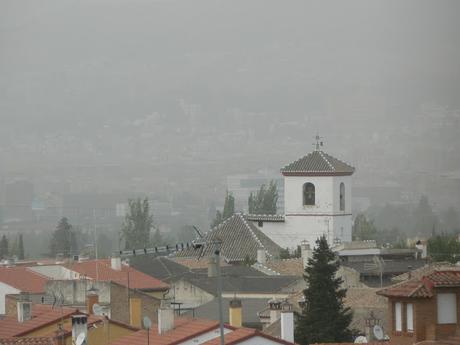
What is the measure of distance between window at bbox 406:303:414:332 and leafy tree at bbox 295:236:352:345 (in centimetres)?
917

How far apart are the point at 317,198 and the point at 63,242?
23.8m

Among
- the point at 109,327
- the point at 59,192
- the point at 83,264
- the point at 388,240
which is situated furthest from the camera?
the point at 59,192

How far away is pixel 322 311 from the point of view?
108 ft

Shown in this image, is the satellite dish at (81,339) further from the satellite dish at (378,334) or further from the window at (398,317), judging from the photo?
the window at (398,317)

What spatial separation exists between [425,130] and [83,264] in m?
93.2

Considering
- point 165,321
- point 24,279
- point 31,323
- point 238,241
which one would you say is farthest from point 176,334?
point 238,241

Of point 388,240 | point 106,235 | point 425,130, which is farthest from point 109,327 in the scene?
point 425,130

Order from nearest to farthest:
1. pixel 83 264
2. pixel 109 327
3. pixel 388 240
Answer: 1. pixel 109 327
2. pixel 83 264
3. pixel 388 240

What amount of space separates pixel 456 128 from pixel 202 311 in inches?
3604

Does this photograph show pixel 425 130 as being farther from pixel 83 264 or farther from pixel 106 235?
pixel 83 264

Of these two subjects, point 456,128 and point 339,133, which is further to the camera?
point 339,133

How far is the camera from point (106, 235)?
101188mm

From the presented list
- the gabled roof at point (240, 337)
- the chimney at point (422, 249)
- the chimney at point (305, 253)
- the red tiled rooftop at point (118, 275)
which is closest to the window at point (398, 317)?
the gabled roof at point (240, 337)

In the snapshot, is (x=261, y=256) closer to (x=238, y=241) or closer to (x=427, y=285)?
(x=238, y=241)
